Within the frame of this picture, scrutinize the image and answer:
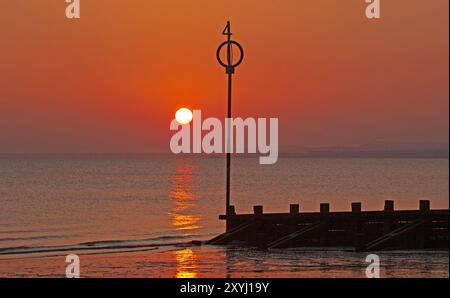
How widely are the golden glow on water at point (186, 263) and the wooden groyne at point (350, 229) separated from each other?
174cm

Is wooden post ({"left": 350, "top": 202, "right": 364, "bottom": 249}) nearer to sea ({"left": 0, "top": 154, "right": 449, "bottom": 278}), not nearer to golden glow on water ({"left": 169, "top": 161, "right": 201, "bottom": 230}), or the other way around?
sea ({"left": 0, "top": 154, "right": 449, "bottom": 278})

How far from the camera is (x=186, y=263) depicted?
3033 cm

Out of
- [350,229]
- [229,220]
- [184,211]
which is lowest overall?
[184,211]

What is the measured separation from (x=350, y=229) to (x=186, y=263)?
6605mm

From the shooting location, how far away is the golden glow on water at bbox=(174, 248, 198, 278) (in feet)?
89.3

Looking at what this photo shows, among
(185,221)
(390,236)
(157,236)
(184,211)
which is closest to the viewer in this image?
(390,236)

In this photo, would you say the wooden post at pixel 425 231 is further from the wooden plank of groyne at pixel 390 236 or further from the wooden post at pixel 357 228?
the wooden post at pixel 357 228

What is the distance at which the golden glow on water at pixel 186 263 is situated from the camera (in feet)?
89.3

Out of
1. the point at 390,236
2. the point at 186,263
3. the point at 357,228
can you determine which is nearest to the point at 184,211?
the point at 357,228

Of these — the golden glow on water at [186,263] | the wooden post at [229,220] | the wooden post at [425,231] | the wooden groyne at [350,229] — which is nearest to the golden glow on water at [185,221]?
the golden glow on water at [186,263]

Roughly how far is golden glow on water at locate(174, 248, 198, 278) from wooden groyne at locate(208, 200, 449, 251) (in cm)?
174

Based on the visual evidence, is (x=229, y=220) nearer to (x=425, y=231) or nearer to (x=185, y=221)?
(x=425, y=231)
